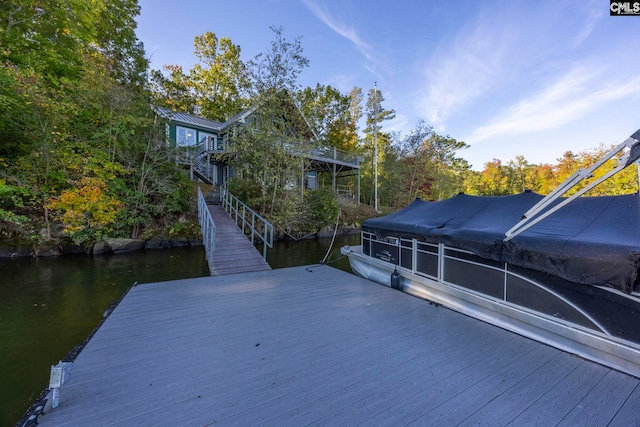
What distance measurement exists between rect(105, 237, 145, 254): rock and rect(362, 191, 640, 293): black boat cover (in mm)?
10435

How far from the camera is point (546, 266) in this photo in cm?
305

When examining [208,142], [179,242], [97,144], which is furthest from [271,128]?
[208,142]

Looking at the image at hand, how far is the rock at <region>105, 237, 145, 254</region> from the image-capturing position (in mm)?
9914

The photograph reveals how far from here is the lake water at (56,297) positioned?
10.6ft

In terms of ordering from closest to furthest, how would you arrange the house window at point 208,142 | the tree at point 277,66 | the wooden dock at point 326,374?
the wooden dock at point 326,374, the tree at point 277,66, the house window at point 208,142

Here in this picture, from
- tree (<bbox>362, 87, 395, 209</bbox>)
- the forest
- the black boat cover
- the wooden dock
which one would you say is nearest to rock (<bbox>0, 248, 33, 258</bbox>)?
the forest

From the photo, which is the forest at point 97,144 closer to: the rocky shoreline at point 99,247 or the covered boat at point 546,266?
the rocky shoreline at point 99,247

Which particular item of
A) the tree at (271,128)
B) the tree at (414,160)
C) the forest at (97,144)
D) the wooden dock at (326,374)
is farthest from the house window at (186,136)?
the tree at (414,160)

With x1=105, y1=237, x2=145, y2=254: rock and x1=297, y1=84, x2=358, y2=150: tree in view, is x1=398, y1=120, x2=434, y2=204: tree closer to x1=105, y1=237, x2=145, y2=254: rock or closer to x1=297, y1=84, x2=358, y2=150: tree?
x1=297, y1=84, x2=358, y2=150: tree

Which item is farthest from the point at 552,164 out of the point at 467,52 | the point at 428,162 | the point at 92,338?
the point at 92,338

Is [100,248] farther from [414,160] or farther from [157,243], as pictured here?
[414,160]

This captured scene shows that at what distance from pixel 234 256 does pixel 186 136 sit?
13.6 m

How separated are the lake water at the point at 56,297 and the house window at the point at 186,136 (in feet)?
30.2

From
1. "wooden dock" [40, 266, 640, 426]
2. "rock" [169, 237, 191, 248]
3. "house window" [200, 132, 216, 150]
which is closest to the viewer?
"wooden dock" [40, 266, 640, 426]
